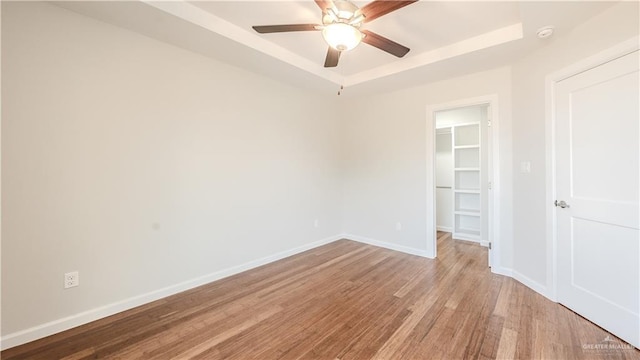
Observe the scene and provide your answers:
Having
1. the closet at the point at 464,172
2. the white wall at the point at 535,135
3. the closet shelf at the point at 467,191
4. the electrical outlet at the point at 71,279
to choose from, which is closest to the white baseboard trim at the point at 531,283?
the white wall at the point at 535,135

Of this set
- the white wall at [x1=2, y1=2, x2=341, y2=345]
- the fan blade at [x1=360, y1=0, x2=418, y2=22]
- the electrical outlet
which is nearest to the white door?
the fan blade at [x1=360, y1=0, x2=418, y2=22]

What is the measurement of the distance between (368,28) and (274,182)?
2.16 meters

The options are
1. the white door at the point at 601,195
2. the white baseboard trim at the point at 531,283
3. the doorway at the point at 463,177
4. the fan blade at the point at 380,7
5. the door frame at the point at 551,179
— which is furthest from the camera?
the doorway at the point at 463,177

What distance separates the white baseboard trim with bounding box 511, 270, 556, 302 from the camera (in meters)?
2.48

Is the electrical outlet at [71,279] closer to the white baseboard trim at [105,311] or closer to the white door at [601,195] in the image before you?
the white baseboard trim at [105,311]

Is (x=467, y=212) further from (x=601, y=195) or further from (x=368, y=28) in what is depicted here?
(x=368, y=28)

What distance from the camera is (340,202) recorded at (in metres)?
4.64

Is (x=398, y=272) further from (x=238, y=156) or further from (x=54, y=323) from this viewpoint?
(x=54, y=323)

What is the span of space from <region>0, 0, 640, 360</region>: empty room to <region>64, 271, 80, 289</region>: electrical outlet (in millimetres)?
13

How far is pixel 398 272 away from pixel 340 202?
1797 millimetres

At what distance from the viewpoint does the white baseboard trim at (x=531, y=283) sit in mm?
2479

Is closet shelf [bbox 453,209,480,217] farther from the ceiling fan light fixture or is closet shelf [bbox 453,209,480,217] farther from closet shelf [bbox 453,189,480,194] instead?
the ceiling fan light fixture

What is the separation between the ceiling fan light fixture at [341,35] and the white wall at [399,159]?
2063mm

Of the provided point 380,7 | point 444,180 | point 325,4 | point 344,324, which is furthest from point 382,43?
point 444,180
